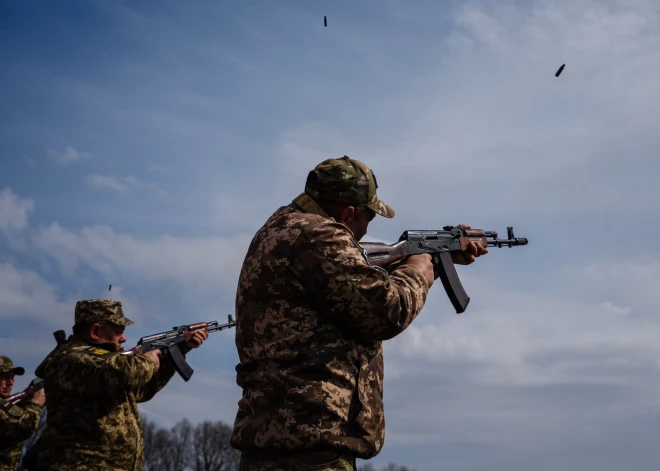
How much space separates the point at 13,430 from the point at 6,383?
176 cm

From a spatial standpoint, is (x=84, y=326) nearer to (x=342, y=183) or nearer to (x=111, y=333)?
(x=111, y=333)

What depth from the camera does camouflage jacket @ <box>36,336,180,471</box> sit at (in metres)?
10.3

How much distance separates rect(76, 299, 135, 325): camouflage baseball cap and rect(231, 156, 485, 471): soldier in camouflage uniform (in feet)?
19.5

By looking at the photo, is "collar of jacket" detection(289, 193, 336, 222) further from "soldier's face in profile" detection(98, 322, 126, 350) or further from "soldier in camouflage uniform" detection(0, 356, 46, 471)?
"soldier in camouflage uniform" detection(0, 356, 46, 471)

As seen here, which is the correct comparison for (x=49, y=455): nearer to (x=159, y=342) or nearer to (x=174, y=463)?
(x=159, y=342)

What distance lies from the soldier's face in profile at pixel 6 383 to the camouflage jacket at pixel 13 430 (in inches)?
45.3

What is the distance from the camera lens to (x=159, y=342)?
15.1m

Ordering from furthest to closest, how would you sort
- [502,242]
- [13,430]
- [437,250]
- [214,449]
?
[214,449]
[13,430]
[502,242]
[437,250]

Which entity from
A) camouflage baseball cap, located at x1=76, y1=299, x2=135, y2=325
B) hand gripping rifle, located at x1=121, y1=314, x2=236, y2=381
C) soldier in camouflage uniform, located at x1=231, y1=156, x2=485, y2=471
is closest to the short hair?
camouflage baseball cap, located at x1=76, y1=299, x2=135, y2=325

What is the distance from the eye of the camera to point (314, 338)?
225 inches

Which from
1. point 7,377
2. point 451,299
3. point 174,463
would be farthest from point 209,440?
point 451,299

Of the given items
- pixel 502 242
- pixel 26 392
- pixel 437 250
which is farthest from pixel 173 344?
pixel 437 250

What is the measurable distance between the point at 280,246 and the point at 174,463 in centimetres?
10987

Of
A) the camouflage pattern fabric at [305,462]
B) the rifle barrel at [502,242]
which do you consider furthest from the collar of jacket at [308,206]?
the rifle barrel at [502,242]
